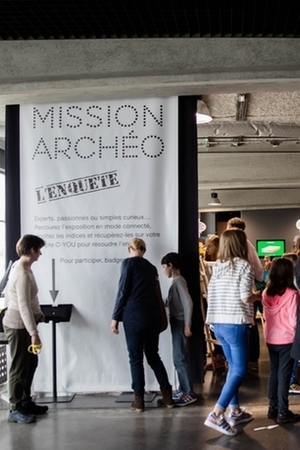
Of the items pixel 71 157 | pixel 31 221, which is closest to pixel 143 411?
pixel 31 221

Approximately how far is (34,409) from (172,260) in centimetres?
171

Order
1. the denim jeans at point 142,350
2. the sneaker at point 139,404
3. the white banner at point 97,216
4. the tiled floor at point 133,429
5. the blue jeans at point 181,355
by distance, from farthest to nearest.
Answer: the white banner at point 97,216
the blue jeans at point 181,355
the sneaker at point 139,404
the denim jeans at point 142,350
the tiled floor at point 133,429

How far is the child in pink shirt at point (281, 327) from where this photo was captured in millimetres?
4469

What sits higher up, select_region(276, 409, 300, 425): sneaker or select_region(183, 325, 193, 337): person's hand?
select_region(183, 325, 193, 337): person's hand

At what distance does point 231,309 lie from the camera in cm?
421

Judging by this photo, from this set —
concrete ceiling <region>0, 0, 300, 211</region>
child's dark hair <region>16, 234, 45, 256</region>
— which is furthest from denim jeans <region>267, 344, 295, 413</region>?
concrete ceiling <region>0, 0, 300, 211</region>

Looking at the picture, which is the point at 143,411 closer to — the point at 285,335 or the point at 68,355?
the point at 68,355

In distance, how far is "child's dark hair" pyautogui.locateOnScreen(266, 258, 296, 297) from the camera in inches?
179

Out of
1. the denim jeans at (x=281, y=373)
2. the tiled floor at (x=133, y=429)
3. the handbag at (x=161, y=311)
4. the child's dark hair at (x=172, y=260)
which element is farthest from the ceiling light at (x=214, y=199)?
the denim jeans at (x=281, y=373)

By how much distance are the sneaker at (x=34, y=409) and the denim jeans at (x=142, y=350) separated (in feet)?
2.57

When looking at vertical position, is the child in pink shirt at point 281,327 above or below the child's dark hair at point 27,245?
below

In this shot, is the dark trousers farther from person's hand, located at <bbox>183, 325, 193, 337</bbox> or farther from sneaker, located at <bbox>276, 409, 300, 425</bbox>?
sneaker, located at <bbox>276, 409, 300, 425</bbox>

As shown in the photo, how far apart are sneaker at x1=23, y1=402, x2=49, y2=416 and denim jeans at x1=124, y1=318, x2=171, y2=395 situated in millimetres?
783

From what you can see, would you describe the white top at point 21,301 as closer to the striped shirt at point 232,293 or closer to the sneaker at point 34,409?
the sneaker at point 34,409
